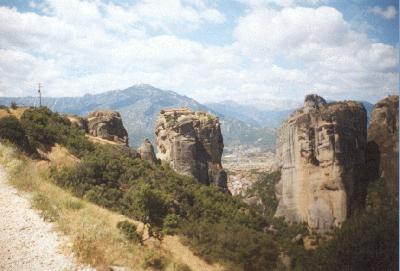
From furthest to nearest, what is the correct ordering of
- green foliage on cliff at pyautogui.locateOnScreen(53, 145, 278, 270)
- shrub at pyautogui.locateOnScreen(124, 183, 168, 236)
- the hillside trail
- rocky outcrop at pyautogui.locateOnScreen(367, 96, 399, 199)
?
rocky outcrop at pyautogui.locateOnScreen(367, 96, 399, 199), shrub at pyautogui.locateOnScreen(124, 183, 168, 236), green foliage on cliff at pyautogui.locateOnScreen(53, 145, 278, 270), the hillside trail

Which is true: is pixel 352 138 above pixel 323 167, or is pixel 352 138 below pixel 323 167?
above

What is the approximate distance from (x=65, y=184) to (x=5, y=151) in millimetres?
3033

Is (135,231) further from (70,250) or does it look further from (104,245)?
(70,250)

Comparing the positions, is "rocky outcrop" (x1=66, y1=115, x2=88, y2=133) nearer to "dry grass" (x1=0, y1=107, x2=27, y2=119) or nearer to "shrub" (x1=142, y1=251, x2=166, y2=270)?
"dry grass" (x1=0, y1=107, x2=27, y2=119)

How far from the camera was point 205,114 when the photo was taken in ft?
166

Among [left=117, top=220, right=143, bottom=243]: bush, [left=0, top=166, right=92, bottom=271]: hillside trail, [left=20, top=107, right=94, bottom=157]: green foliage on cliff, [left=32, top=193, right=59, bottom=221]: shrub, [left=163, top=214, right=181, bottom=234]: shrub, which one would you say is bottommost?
[left=163, top=214, right=181, bottom=234]: shrub

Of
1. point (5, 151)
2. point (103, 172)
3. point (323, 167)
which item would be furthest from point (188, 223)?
point (323, 167)

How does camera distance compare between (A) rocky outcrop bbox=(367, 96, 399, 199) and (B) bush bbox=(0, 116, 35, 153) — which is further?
(A) rocky outcrop bbox=(367, 96, 399, 199)

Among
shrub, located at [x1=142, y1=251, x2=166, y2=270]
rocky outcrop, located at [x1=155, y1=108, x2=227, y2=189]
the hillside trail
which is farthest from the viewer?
rocky outcrop, located at [x1=155, y1=108, x2=227, y2=189]

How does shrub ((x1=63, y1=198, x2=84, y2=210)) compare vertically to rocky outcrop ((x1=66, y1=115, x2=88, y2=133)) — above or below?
below

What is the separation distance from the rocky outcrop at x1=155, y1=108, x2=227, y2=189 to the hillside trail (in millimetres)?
33155

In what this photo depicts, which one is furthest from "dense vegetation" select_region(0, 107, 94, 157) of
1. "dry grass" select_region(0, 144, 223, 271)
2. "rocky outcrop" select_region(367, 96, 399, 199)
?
"rocky outcrop" select_region(367, 96, 399, 199)

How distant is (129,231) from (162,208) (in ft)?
14.7

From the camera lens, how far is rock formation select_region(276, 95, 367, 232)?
42.7m
